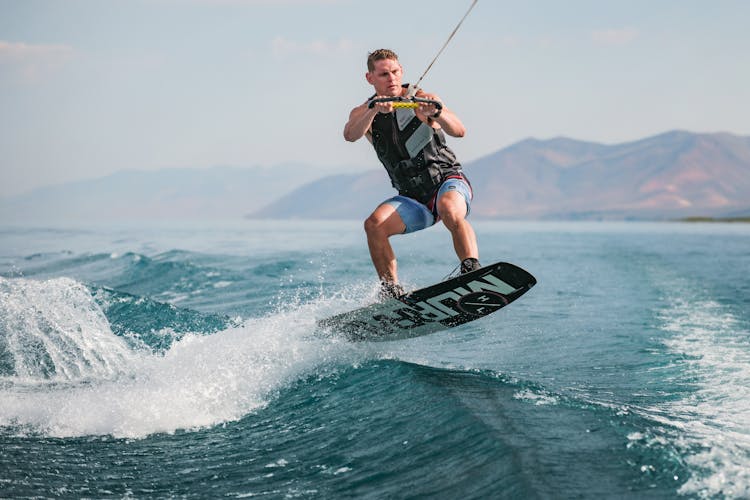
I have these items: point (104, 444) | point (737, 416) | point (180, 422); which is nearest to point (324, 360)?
point (180, 422)

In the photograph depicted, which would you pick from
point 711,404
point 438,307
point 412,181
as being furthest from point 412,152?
point 711,404

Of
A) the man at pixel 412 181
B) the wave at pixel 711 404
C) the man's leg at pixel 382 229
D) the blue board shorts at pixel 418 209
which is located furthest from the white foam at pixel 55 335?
the wave at pixel 711 404

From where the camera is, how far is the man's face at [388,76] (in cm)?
620

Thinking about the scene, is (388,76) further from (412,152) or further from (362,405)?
(362,405)

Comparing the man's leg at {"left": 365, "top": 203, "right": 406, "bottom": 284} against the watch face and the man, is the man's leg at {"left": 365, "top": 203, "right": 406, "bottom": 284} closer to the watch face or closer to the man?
the man

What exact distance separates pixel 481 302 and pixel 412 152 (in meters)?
1.53

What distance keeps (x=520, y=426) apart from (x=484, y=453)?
53 cm

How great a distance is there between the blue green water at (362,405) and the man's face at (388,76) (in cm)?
250

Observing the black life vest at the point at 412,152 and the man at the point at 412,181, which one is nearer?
the man at the point at 412,181

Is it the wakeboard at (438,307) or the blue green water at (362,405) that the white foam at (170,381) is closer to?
the blue green water at (362,405)

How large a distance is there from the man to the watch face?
1.15 feet

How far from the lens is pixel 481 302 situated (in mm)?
6703

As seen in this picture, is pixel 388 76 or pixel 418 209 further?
pixel 418 209

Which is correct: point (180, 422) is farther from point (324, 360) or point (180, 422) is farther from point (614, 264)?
point (614, 264)
